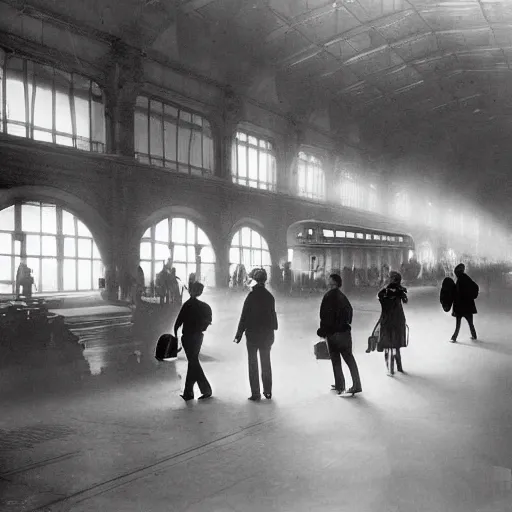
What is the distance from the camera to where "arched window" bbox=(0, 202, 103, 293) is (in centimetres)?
701

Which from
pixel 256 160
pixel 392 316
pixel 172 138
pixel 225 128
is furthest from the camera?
pixel 256 160

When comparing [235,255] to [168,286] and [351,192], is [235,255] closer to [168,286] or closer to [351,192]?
[168,286]

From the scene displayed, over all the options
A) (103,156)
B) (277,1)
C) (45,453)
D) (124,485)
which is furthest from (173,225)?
(124,485)

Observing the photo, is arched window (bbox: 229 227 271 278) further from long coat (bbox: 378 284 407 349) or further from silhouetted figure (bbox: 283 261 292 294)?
long coat (bbox: 378 284 407 349)

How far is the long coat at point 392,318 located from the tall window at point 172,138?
5.70m

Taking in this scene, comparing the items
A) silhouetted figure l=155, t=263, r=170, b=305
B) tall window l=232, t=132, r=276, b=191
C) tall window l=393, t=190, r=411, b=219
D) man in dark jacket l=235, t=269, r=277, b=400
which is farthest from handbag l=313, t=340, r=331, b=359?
tall window l=393, t=190, r=411, b=219

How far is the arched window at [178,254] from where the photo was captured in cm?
883

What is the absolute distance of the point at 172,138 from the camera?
12.0 metres

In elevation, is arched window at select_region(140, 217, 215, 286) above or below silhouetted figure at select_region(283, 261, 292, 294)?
above

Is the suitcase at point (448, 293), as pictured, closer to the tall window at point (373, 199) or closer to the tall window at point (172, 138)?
the tall window at point (172, 138)

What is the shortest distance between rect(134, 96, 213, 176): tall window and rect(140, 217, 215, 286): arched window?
6.86 ft

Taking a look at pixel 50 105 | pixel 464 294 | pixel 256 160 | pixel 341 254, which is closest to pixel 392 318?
pixel 341 254

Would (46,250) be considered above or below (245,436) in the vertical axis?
above

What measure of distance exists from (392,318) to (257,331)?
248 centimetres
